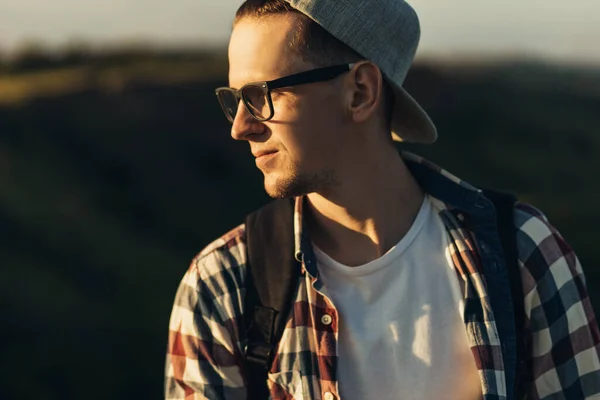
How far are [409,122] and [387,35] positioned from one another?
40 cm

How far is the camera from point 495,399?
2625 mm

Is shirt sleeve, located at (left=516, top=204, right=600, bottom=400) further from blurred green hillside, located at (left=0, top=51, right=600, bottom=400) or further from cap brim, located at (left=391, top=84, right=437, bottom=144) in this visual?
blurred green hillside, located at (left=0, top=51, right=600, bottom=400)

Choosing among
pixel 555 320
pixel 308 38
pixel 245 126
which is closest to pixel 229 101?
pixel 245 126

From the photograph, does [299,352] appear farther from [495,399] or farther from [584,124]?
[584,124]

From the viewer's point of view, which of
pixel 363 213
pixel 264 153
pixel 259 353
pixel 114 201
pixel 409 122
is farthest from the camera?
pixel 114 201

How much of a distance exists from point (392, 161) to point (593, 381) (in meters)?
1.03

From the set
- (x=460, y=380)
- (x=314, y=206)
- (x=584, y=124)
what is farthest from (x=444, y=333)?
(x=584, y=124)

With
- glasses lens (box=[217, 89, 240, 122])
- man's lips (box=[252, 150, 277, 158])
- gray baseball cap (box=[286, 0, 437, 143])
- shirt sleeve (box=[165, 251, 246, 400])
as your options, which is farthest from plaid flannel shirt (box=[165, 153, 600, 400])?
gray baseball cap (box=[286, 0, 437, 143])

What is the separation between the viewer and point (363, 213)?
2.90 meters

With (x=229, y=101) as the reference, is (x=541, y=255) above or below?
below

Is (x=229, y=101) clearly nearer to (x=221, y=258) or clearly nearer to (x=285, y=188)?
(x=285, y=188)

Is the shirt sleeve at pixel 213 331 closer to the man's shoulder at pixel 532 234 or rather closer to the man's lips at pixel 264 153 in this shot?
the man's lips at pixel 264 153

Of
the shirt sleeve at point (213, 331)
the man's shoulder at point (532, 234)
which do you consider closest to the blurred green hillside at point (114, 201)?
the shirt sleeve at point (213, 331)

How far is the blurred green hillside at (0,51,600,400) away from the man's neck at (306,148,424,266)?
4424 millimetres
